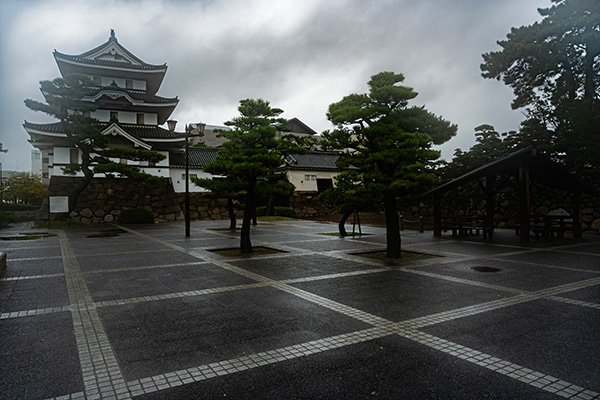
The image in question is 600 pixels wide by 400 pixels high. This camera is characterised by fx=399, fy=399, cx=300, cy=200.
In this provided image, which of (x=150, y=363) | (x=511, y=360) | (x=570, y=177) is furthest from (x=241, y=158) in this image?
(x=570, y=177)

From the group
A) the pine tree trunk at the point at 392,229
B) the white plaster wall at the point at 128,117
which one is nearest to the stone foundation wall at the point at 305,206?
the white plaster wall at the point at 128,117

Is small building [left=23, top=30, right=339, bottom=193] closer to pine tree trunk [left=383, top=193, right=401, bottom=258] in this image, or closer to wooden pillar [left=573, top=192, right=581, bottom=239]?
wooden pillar [left=573, top=192, right=581, bottom=239]

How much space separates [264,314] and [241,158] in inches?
277

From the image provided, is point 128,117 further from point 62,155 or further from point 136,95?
point 62,155

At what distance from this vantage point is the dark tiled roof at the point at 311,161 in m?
38.3

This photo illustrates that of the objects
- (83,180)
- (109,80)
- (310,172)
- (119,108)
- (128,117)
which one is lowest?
(83,180)

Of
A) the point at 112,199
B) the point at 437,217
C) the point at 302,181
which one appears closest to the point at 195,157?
the point at 112,199

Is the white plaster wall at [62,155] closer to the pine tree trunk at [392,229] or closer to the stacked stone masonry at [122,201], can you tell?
the stacked stone masonry at [122,201]

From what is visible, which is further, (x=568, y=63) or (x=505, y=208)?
(x=505, y=208)

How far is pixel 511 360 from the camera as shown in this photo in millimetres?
4336

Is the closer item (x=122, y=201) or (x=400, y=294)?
(x=400, y=294)

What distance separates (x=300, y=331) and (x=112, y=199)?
2865 centimetres

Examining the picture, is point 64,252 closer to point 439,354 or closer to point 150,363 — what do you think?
point 150,363

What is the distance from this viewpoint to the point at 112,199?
30.2 meters
